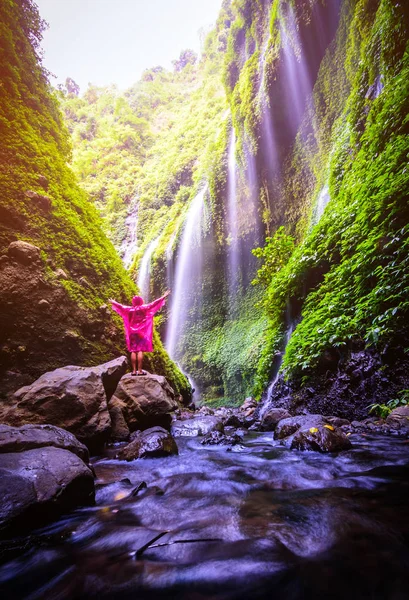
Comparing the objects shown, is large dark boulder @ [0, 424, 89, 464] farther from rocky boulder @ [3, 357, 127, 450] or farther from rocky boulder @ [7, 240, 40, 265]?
rocky boulder @ [7, 240, 40, 265]

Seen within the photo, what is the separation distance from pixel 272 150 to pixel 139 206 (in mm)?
15688

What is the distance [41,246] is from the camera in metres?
6.57

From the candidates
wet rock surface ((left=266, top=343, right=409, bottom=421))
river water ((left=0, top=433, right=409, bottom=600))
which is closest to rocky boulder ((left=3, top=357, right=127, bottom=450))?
river water ((left=0, top=433, right=409, bottom=600))

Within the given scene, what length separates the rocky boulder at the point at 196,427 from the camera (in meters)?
5.45

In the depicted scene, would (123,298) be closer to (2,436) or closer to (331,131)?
(2,436)

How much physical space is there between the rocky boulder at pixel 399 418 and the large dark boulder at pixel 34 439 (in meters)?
3.94

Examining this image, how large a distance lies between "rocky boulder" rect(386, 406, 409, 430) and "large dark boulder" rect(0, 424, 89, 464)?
394 centimetres

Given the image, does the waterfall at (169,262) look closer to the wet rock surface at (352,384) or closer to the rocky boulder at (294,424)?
the wet rock surface at (352,384)

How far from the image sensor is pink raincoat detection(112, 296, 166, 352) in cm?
655

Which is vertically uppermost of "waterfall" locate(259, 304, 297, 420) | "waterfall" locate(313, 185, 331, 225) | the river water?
"waterfall" locate(313, 185, 331, 225)

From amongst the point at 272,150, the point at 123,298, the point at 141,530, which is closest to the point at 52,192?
the point at 123,298

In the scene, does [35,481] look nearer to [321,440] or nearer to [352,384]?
[321,440]

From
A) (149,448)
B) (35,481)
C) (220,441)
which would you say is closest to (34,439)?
(35,481)

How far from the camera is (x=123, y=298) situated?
28.7ft
